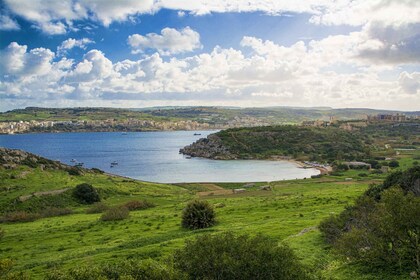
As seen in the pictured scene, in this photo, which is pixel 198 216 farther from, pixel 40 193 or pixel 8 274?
pixel 40 193

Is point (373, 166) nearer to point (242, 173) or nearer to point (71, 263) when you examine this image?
point (242, 173)

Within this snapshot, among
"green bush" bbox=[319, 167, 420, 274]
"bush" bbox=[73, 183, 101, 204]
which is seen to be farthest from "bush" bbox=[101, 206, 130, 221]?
"green bush" bbox=[319, 167, 420, 274]

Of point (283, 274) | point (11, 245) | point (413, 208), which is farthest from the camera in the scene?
point (11, 245)

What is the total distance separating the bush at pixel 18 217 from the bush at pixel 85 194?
13.6 metres

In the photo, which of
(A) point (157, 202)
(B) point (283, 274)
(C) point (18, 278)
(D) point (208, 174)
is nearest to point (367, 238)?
(B) point (283, 274)

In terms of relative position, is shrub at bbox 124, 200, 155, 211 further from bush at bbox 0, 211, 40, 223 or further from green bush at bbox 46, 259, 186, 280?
green bush at bbox 46, 259, 186, 280

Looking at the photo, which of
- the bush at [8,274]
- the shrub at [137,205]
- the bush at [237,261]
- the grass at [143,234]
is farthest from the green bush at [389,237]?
the shrub at [137,205]

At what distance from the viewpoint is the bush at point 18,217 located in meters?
58.7

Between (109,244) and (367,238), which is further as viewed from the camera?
(109,244)

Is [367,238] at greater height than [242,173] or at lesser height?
greater

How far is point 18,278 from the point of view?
1769cm

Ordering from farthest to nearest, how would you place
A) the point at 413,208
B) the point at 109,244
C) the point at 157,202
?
1. the point at 157,202
2. the point at 109,244
3. the point at 413,208

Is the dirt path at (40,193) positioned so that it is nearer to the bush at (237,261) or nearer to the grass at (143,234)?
the grass at (143,234)

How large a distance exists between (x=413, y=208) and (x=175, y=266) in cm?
1431
